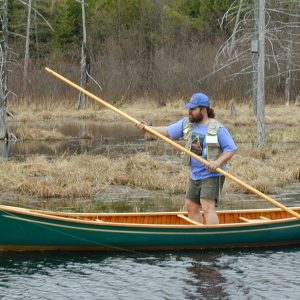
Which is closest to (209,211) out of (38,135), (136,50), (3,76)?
(3,76)

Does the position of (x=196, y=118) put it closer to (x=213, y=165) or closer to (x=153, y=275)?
(x=213, y=165)

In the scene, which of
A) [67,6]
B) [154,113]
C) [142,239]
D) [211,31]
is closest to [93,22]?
[67,6]

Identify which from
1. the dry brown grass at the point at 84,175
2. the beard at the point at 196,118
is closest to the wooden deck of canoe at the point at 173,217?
the beard at the point at 196,118

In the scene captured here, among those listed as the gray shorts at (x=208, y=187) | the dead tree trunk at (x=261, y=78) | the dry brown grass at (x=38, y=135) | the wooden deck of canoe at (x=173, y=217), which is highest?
the dead tree trunk at (x=261, y=78)

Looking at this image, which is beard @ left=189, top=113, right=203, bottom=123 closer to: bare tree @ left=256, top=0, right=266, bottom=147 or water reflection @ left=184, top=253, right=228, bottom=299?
water reflection @ left=184, top=253, right=228, bottom=299

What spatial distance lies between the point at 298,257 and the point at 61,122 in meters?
21.0

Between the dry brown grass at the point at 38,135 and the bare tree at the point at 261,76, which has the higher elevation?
the bare tree at the point at 261,76

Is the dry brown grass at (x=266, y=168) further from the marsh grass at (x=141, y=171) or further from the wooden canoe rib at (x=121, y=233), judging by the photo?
the wooden canoe rib at (x=121, y=233)

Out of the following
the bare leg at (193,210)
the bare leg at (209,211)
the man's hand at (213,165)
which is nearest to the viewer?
the man's hand at (213,165)

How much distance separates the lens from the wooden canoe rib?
11.5m

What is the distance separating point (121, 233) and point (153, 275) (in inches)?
42.2

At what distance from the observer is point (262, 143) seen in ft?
72.9

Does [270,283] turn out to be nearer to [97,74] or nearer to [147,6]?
[97,74]

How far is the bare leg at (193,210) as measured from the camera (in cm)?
1216
